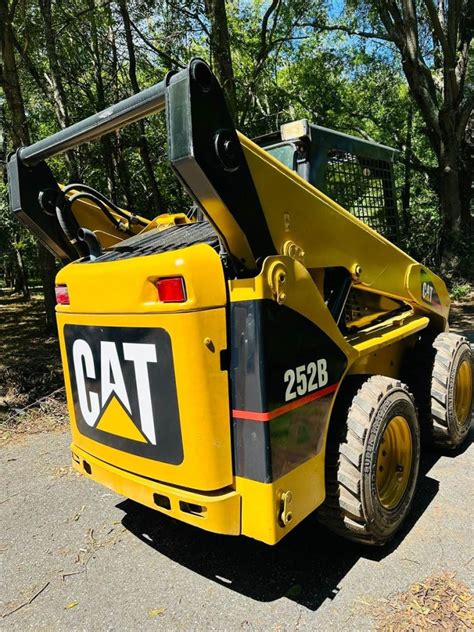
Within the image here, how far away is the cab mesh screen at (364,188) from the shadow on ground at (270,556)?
202cm

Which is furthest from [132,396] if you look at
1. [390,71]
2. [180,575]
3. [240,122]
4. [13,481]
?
[390,71]

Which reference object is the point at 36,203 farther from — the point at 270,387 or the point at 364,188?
the point at 364,188

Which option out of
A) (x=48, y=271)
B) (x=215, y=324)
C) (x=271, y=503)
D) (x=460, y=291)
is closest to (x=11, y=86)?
(x=48, y=271)

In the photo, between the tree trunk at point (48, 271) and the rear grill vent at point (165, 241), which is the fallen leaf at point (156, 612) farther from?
the tree trunk at point (48, 271)

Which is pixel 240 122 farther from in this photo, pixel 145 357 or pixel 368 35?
pixel 145 357

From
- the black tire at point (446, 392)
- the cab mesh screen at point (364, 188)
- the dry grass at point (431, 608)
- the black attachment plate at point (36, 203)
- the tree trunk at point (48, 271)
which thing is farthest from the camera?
the tree trunk at point (48, 271)

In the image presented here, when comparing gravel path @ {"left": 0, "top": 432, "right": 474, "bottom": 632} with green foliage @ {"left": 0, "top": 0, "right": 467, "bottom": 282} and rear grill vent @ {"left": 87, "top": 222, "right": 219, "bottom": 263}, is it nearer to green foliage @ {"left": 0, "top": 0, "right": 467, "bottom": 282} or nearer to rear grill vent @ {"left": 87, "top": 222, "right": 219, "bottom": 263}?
rear grill vent @ {"left": 87, "top": 222, "right": 219, "bottom": 263}

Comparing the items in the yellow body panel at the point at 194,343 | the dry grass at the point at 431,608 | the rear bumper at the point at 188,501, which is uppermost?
the yellow body panel at the point at 194,343

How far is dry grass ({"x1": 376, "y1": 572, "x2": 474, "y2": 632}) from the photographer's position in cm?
220

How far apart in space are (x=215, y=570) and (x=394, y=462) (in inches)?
46.6

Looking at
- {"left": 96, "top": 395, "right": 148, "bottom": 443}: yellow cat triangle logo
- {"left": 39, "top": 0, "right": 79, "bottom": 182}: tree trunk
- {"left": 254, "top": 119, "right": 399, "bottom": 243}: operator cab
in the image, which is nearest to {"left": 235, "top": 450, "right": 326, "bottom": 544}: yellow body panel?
{"left": 96, "top": 395, "right": 148, "bottom": 443}: yellow cat triangle logo

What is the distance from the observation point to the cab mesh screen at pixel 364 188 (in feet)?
10.9

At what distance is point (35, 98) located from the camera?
48.0 ft

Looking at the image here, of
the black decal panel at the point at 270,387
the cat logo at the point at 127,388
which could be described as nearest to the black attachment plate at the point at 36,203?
the cat logo at the point at 127,388
